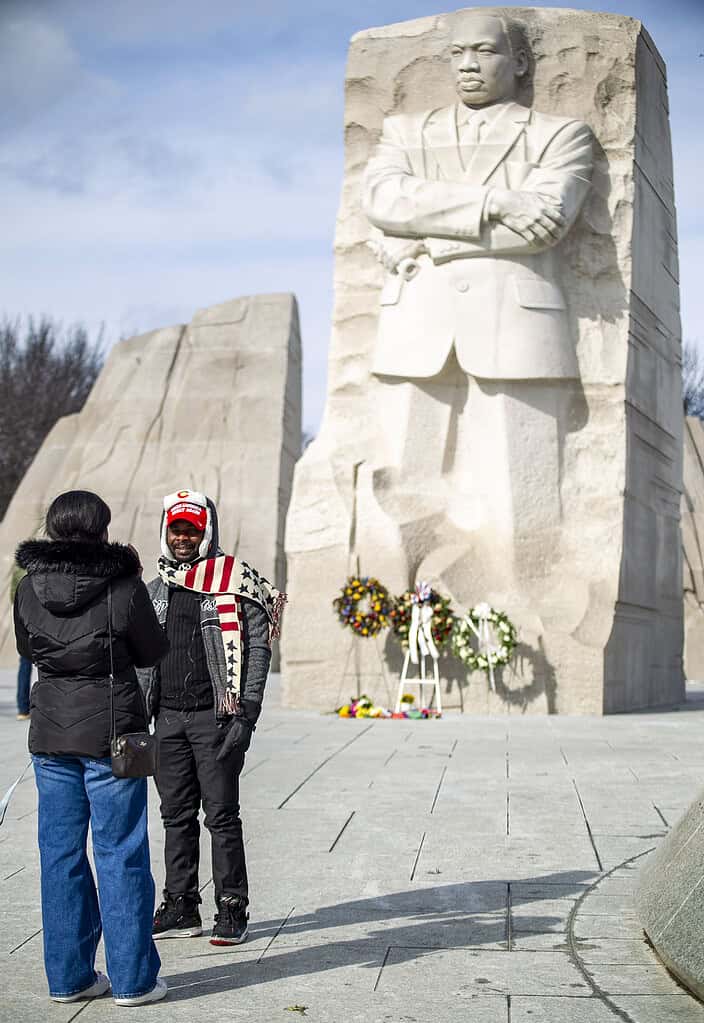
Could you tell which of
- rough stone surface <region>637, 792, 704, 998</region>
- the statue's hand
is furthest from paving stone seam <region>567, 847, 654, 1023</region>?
the statue's hand

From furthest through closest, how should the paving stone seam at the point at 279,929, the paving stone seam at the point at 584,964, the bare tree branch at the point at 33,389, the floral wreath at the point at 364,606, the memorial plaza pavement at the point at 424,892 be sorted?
the bare tree branch at the point at 33,389
the floral wreath at the point at 364,606
the paving stone seam at the point at 279,929
the memorial plaza pavement at the point at 424,892
the paving stone seam at the point at 584,964

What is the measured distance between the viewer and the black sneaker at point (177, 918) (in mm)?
4176

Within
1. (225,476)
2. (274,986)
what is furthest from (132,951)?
(225,476)

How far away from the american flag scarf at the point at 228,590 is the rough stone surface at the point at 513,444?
7.43 meters

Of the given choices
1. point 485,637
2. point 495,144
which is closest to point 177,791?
point 485,637

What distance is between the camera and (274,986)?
3.63 meters

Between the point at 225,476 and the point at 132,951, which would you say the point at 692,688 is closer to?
the point at 225,476

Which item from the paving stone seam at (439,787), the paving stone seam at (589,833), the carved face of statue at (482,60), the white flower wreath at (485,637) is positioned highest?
the carved face of statue at (482,60)

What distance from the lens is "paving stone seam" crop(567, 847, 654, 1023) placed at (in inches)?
133

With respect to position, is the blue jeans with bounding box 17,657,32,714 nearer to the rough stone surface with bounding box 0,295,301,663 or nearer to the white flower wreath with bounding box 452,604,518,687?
the white flower wreath with bounding box 452,604,518,687

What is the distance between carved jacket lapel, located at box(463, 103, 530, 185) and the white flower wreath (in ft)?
12.4

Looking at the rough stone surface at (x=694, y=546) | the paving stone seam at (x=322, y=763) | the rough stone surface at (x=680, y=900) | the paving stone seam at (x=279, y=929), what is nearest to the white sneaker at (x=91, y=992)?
the paving stone seam at (x=279, y=929)

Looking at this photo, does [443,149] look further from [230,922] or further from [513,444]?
[230,922]

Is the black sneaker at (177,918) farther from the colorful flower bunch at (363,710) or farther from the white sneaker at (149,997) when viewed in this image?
the colorful flower bunch at (363,710)
